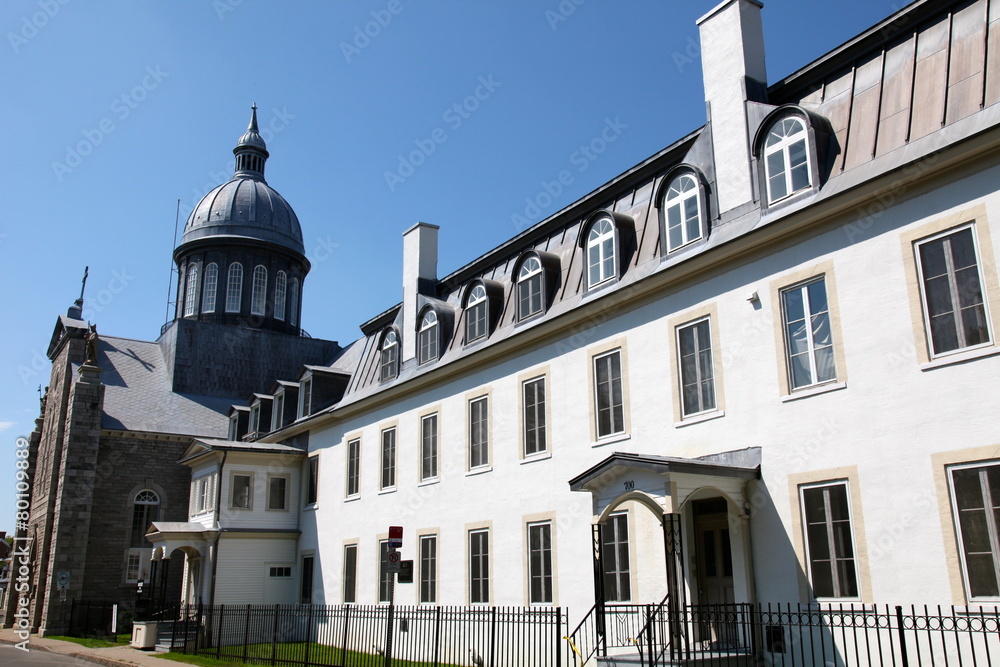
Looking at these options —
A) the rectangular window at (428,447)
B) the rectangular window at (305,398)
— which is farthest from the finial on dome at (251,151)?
the rectangular window at (428,447)

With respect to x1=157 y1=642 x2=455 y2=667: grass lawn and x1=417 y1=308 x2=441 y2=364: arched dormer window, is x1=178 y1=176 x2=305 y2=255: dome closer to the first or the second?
x1=417 y1=308 x2=441 y2=364: arched dormer window

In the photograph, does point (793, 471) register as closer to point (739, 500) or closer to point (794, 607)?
point (739, 500)

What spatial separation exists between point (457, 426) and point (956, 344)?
40.8ft

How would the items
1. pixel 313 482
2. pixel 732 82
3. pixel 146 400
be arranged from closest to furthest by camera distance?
pixel 732 82 < pixel 313 482 < pixel 146 400

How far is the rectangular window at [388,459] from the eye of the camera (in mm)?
23641

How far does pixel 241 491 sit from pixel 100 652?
22.5ft

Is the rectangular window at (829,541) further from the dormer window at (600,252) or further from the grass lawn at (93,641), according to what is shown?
the grass lawn at (93,641)

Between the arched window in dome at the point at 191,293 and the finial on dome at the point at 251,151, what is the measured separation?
→ 816cm

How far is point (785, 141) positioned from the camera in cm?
1357

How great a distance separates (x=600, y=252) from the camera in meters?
17.3

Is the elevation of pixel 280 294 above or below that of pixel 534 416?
above

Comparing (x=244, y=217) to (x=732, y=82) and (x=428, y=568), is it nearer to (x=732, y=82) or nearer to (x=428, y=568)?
(x=428, y=568)

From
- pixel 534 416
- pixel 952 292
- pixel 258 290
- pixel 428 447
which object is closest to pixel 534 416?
pixel 534 416

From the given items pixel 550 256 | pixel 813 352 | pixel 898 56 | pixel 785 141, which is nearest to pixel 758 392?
pixel 813 352
